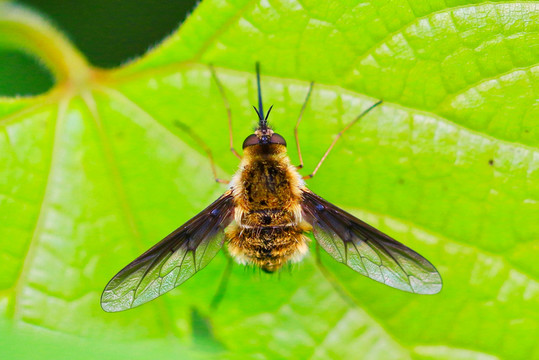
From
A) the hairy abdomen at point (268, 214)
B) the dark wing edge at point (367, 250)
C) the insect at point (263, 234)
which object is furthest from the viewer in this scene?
the hairy abdomen at point (268, 214)

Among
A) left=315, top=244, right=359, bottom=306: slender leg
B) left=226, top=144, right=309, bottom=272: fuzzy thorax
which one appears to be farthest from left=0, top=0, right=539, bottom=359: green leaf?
left=226, top=144, right=309, bottom=272: fuzzy thorax

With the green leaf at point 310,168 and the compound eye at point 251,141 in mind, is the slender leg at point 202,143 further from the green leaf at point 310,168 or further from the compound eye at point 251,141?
the compound eye at point 251,141

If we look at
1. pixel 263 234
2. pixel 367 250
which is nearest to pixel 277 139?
pixel 263 234

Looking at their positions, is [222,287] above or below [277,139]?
below

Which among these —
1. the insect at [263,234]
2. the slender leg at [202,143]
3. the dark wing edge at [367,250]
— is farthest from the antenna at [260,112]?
the dark wing edge at [367,250]

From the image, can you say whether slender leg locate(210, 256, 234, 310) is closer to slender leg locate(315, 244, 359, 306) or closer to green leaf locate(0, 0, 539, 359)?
green leaf locate(0, 0, 539, 359)

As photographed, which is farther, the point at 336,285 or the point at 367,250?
the point at 336,285

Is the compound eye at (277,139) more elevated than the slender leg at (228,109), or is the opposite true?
the slender leg at (228,109)

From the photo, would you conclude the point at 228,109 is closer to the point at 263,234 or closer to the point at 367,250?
the point at 263,234
